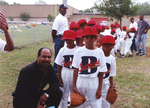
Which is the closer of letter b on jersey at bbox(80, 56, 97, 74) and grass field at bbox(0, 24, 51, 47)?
letter b on jersey at bbox(80, 56, 97, 74)

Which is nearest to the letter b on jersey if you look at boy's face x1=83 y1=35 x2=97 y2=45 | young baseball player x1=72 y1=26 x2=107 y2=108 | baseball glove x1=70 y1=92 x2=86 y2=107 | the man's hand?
young baseball player x1=72 y1=26 x2=107 y2=108

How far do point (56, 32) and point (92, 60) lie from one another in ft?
10.5

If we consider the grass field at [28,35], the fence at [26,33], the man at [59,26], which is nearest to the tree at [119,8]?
the fence at [26,33]

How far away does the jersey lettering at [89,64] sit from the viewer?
3.04 m

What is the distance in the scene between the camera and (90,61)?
3.04 metres

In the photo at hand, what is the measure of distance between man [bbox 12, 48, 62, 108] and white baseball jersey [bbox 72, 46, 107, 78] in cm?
57

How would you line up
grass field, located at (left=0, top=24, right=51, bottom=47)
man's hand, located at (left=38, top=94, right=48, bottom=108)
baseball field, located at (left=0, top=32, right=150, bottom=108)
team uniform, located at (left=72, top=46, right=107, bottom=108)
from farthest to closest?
grass field, located at (left=0, top=24, right=51, bottom=47) < baseball field, located at (left=0, top=32, right=150, bottom=108) < man's hand, located at (left=38, top=94, right=48, bottom=108) < team uniform, located at (left=72, top=46, right=107, bottom=108)

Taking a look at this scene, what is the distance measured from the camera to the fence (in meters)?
12.6

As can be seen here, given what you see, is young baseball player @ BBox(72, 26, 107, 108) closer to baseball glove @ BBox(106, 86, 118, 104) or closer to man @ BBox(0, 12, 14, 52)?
baseball glove @ BBox(106, 86, 118, 104)

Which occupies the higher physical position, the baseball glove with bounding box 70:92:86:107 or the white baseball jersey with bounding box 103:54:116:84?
the white baseball jersey with bounding box 103:54:116:84

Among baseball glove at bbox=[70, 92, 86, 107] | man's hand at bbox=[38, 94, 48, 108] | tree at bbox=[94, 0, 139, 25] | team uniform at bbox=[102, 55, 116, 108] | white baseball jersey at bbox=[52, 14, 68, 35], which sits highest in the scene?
tree at bbox=[94, 0, 139, 25]

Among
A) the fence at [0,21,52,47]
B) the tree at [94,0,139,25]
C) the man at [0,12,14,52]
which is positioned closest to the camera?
the man at [0,12,14,52]

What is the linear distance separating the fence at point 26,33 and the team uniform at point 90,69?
9.52 m

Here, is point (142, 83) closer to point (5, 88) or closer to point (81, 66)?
point (81, 66)
